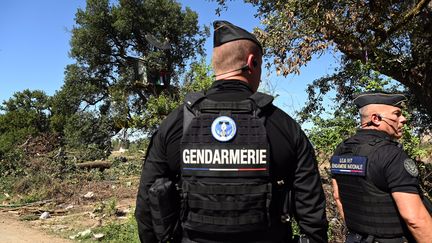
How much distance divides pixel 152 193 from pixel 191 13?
26178 mm

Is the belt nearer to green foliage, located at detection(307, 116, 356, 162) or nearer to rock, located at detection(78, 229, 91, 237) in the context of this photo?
green foliage, located at detection(307, 116, 356, 162)

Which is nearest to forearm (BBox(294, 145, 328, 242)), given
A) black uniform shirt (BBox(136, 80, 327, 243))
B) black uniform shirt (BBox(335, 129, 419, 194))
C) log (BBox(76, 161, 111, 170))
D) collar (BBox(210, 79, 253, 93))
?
black uniform shirt (BBox(136, 80, 327, 243))

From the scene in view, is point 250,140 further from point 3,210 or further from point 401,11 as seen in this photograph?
point 3,210

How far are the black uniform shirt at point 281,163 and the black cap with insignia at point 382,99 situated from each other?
100cm

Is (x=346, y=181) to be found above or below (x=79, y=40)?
below

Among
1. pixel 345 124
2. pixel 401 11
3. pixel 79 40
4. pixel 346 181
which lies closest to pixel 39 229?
pixel 345 124

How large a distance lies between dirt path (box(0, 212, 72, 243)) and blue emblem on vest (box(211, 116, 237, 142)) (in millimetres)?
6528

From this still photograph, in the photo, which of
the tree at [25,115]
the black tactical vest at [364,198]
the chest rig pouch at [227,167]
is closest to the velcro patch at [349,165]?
the black tactical vest at [364,198]

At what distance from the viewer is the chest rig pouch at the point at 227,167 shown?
2.12m

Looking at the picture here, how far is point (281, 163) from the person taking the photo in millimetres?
2191

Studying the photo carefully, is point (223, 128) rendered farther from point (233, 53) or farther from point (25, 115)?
point (25, 115)

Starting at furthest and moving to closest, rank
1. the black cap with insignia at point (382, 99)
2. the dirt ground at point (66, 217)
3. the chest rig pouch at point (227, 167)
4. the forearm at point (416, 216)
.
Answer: the dirt ground at point (66, 217), the black cap with insignia at point (382, 99), the forearm at point (416, 216), the chest rig pouch at point (227, 167)

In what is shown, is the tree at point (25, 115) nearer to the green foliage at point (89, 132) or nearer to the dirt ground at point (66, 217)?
the green foliage at point (89, 132)

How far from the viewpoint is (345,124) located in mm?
6023
